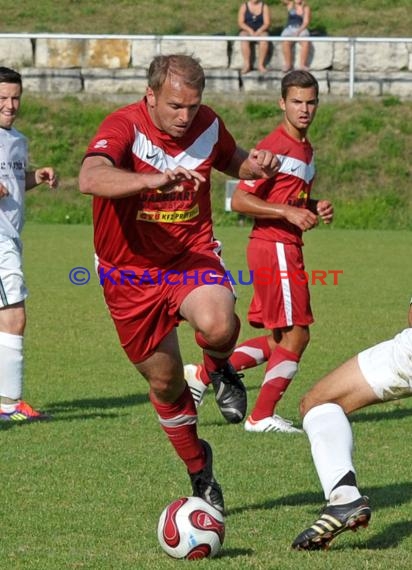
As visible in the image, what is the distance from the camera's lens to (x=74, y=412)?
8.73 metres

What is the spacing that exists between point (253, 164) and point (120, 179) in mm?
1140

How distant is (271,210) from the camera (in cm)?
793

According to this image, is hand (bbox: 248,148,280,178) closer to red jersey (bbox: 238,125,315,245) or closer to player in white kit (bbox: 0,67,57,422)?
red jersey (bbox: 238,125,315,245)

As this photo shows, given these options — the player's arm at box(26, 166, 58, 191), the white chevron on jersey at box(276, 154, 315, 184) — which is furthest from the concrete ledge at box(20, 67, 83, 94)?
the white chevron on jersey at box(276, 154, 315, 184)

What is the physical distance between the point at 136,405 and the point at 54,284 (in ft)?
25.6

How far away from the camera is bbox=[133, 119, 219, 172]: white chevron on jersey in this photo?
561 cm

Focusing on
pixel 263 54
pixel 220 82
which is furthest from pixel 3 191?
pixel 220 82

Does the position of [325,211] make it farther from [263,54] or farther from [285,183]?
[263,54]

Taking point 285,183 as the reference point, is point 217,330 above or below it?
below

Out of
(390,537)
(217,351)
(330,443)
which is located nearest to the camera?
(330,443)

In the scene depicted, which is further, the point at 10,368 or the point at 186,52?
the point at 186,52

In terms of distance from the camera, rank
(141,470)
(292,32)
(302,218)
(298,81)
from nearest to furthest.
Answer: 1. (141,470)
2. (302,218)
3. (298,81)
4. (292,32)

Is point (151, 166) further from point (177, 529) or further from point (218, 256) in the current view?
point (177, 529)

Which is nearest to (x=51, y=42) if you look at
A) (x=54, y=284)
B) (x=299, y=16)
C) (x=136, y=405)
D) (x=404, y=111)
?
(x=299, y=16)
